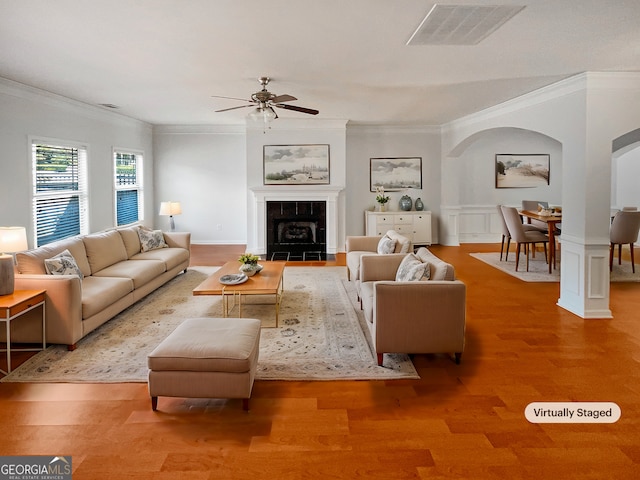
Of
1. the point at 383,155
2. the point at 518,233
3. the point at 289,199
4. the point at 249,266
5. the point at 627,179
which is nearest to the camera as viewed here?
the point at 249,266

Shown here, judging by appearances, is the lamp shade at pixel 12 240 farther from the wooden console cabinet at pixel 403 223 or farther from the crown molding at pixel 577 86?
the wooden console cabinet at pixel 403 223

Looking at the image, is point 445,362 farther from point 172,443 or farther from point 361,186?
point 361,186

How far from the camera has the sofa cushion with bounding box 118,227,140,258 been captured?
669cm

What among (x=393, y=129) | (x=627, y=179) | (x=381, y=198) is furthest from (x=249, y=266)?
(x=627, y=179)

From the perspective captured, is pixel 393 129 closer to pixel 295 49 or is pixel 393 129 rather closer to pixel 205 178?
pixel 205 178

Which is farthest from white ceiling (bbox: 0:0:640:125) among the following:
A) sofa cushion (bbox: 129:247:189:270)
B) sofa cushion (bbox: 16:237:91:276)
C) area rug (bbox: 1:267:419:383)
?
area rug (bbox: 1:267:419:383)

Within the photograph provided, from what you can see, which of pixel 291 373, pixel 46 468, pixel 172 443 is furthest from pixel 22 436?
pixel 291 373

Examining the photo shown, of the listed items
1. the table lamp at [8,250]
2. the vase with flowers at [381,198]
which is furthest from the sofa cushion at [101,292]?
the vase with flowers at [381,198]

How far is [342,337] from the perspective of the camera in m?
4.45

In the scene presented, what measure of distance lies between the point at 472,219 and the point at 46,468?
955cm

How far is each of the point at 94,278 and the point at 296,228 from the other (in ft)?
15.1

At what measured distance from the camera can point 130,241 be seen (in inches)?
267

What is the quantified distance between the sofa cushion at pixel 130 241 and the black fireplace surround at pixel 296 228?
9.10ft

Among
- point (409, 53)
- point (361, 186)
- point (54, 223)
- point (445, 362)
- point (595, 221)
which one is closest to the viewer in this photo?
point (445, 362)
